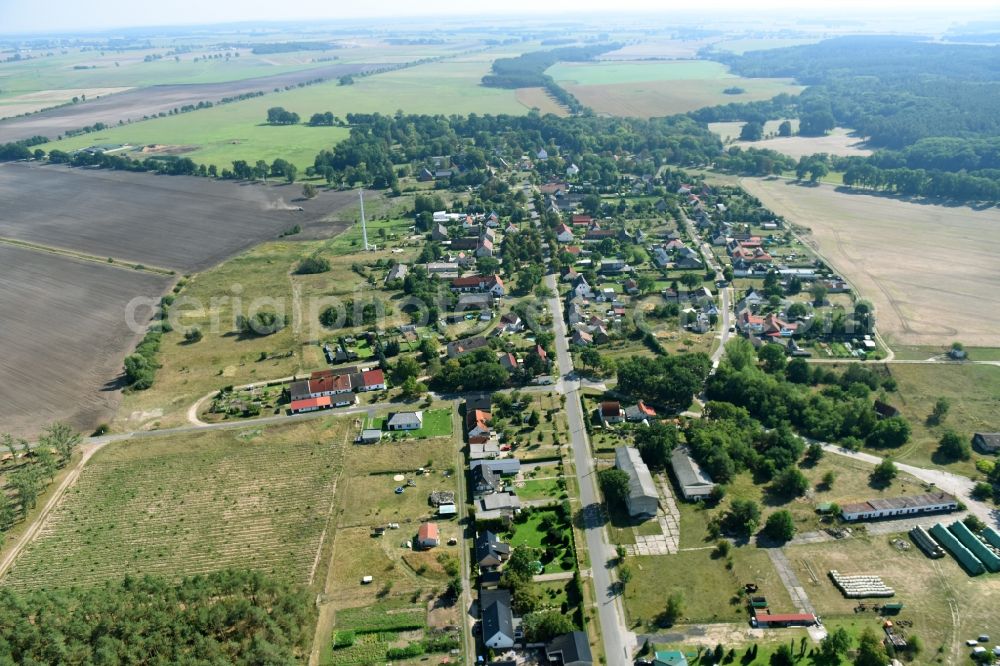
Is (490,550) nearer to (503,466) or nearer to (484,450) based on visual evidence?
(503,466)

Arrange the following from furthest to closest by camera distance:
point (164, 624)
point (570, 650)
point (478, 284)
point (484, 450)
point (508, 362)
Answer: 1. point (478, 284)
2. point (508, 362)
3. point (484, 450)
4. point (570, 650)
5. point (164, 624)

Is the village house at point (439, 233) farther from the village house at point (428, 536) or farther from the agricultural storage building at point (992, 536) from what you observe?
the agricultural storage building at point (992, 536)

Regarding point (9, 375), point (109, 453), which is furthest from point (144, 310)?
point (109, 453)

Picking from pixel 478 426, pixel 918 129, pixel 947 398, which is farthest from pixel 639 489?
pixel 918 129

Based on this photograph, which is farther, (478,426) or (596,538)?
(478,426)

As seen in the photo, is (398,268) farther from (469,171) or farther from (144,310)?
(469,171)

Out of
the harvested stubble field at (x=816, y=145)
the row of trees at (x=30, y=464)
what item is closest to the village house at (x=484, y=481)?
the row of trees at (x=30, y=464)

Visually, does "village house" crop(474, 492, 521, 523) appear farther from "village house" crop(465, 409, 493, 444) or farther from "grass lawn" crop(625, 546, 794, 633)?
"grass lawn" crop(625, 546, 794, 633)
